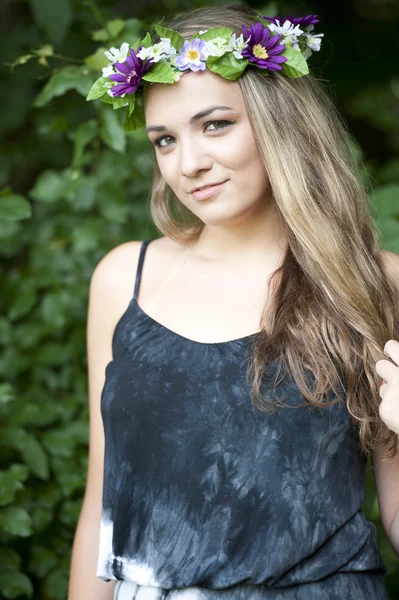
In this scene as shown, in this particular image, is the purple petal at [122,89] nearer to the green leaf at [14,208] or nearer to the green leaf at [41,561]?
the green leaf at [14,208]

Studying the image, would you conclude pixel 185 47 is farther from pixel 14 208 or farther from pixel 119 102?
pixel 14 208

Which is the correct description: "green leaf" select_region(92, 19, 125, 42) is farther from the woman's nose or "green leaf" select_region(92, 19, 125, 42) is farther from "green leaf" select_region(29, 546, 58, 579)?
"green leaf" select_region(29, 546, 58, 579)

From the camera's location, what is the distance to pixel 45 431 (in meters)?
2.48

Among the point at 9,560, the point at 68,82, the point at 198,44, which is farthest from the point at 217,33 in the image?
the point at 9,560

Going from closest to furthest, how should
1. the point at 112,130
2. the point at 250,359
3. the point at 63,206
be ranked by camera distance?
the point at 250,359, the point at 112,130, the point at 63,206

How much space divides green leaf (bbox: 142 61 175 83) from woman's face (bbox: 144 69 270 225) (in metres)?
0.02

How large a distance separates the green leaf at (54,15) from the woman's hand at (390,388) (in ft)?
4.21

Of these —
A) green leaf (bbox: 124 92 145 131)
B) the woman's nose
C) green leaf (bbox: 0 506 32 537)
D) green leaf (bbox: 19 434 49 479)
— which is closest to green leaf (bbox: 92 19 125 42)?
green leaf (bbox: 124 92 145 131)

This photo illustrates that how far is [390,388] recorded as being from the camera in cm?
152

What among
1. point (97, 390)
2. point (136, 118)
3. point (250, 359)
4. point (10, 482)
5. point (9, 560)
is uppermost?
point (136, 118)

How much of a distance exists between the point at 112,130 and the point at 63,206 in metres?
0.73

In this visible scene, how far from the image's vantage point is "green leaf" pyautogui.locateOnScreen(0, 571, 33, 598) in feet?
7.27

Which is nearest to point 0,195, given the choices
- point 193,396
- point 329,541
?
point 193,396

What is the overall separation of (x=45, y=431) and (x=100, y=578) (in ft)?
2.26
